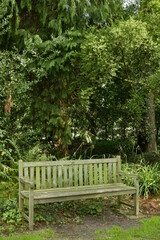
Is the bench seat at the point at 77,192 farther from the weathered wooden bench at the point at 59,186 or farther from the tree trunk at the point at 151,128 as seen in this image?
the tree trunk at the point at 151,128

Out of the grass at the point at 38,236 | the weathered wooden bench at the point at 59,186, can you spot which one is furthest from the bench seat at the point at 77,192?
the grass at the point at 38,236

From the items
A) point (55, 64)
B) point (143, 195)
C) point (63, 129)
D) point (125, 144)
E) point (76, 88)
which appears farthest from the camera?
point (125, 144)

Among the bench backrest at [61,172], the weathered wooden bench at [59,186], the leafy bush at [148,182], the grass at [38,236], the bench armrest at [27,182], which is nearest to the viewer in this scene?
the grass at [38,236]

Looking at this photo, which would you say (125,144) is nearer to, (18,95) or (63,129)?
(63,129)

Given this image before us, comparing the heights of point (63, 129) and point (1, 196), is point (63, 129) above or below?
above

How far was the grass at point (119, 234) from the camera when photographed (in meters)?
4.02

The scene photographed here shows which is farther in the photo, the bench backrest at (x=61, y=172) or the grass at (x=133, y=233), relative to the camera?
the bench backrest at (x=61, y=172)

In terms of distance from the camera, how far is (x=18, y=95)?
6.80 metres

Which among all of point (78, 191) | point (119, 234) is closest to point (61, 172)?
point (78, 191)

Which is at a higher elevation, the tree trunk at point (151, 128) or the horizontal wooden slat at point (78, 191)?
the tree trunk at point (151, 128)

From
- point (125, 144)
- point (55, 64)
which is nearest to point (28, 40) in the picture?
point (55, 64)

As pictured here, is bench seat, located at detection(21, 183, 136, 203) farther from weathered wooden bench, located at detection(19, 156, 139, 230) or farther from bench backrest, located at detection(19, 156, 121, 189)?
bench backrest, located at detection(19, 156, 121, 189)

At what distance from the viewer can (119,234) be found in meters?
4.23

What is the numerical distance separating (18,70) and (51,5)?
173 cm
